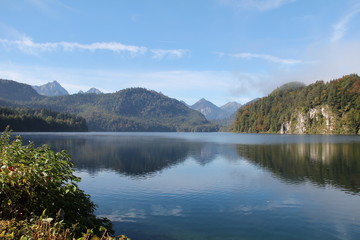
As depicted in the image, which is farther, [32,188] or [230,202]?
[230,202]

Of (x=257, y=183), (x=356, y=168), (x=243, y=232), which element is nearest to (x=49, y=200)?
(x=243, y=232)

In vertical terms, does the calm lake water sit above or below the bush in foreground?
below

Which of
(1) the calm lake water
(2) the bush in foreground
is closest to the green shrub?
(2) the bush in foreground

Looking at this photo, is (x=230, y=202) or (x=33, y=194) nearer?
(x=33, y=194)

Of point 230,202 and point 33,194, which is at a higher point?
point 33,194

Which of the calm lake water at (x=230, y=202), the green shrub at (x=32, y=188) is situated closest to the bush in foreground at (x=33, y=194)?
the green shrub at (x=32, y=188)

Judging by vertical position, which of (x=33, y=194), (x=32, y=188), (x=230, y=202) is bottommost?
(x=230, y=202)

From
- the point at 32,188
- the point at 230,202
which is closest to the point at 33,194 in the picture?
the point at 32,188

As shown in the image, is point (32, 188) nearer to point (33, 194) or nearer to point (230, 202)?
point (33, 194)

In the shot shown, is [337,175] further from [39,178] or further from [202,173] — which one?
[39,178]

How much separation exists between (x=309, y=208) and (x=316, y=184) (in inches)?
449

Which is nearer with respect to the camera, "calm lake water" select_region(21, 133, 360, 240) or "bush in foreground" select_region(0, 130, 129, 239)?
"bush in foreground" select_region(0, 130, 129, 239)

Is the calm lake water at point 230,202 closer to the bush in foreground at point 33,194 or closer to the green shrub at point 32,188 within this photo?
the green shrub at point 32,188

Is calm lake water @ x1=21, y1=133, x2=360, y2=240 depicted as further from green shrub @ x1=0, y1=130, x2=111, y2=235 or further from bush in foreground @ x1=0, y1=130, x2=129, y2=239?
bush in foreground @ x1=0, y1=130, x2=129, y2=239
